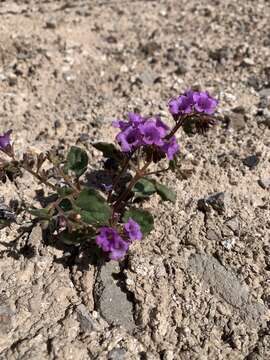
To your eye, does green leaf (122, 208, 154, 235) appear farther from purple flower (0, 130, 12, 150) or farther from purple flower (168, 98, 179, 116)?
purple flower (0, 130, 12, 150)

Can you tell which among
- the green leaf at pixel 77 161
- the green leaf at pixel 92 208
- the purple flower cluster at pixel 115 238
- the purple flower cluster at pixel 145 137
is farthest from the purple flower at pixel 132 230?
the green leaf at pixel 77 161

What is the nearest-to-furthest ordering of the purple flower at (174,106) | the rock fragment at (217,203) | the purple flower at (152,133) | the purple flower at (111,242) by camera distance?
the purple flower at (111,242) < the purple flower at (152,133) < the purple flower at (174,106) < the rock fragment at (217,203)

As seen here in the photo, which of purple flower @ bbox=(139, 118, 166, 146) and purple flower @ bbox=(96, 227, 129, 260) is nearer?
purple flower @ bbox=(96, 227, 129, 260)

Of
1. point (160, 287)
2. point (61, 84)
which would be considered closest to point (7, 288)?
point (160, 287)

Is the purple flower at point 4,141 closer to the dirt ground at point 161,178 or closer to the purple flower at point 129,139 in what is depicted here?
the dirt ground at point 161,178

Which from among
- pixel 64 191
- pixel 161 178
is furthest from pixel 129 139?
pixel 161 178

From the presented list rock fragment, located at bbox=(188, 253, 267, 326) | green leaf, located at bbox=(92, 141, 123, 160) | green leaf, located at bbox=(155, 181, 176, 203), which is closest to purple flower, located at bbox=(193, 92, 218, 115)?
green leaf, located at bbox=(155, 181, 176, 203)
